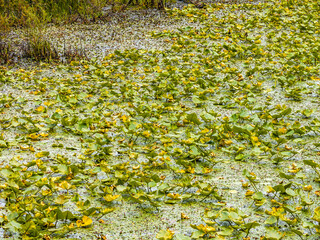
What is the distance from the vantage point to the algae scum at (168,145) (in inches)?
68.5

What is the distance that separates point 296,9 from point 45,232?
6.78 m

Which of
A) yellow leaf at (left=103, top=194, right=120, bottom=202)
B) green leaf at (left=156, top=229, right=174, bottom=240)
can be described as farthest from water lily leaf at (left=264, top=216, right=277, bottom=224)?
yellow leaf at (left=103, top=194, right=120, bottom=202)

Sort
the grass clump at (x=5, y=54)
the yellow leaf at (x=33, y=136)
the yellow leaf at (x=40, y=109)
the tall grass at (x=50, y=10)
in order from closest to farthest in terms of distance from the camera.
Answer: the yellow leaf at (x=33, y=136) < the yellow leaf at (x=40, y=109) < the grass clump at (x=5, y=54) < the tall grass at (x=50, y=10)

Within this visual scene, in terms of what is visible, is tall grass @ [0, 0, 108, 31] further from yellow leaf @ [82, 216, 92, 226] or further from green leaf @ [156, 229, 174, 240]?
green leaf @ [156, 229, 174, 240]

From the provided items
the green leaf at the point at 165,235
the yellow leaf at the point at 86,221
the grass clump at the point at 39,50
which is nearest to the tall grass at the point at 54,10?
the grass clump at the point at 39,50

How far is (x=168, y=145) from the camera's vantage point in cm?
250

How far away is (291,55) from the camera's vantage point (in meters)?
4.40

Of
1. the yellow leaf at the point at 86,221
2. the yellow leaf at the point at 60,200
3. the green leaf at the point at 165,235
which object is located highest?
the yellow leaf at the point at 60,200

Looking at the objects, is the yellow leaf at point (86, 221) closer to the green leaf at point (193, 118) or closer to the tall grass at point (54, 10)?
the green leaf at point (193, 118)

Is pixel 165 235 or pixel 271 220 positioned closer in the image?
pixel 165 235

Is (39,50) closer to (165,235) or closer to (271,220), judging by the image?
(165,235)

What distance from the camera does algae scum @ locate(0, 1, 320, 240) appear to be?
68.5 inches

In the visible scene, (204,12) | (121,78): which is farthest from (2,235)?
(204,12)

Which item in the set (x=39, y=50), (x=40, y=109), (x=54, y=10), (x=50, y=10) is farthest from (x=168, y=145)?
(x=50, y=10)
